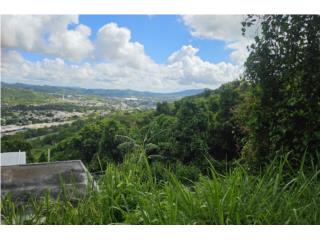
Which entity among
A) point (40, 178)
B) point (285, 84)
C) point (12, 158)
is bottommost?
point (40, 178)

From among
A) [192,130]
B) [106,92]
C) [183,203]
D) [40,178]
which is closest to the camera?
[183,203]

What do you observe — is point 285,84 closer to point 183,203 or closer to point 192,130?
point 192,130

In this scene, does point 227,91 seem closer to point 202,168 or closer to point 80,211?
point 202,168

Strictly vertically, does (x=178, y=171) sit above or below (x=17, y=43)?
below

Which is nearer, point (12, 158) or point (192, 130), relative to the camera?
point (12, 158)

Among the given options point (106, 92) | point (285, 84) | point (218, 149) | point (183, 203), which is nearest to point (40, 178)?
point (106, 92)

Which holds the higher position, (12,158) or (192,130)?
(192,130)

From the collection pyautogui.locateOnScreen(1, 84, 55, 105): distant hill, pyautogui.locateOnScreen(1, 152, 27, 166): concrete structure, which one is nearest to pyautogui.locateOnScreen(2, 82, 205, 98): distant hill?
pyautogui.locateOnScreen(1, 84, 55, 105): distant hill
